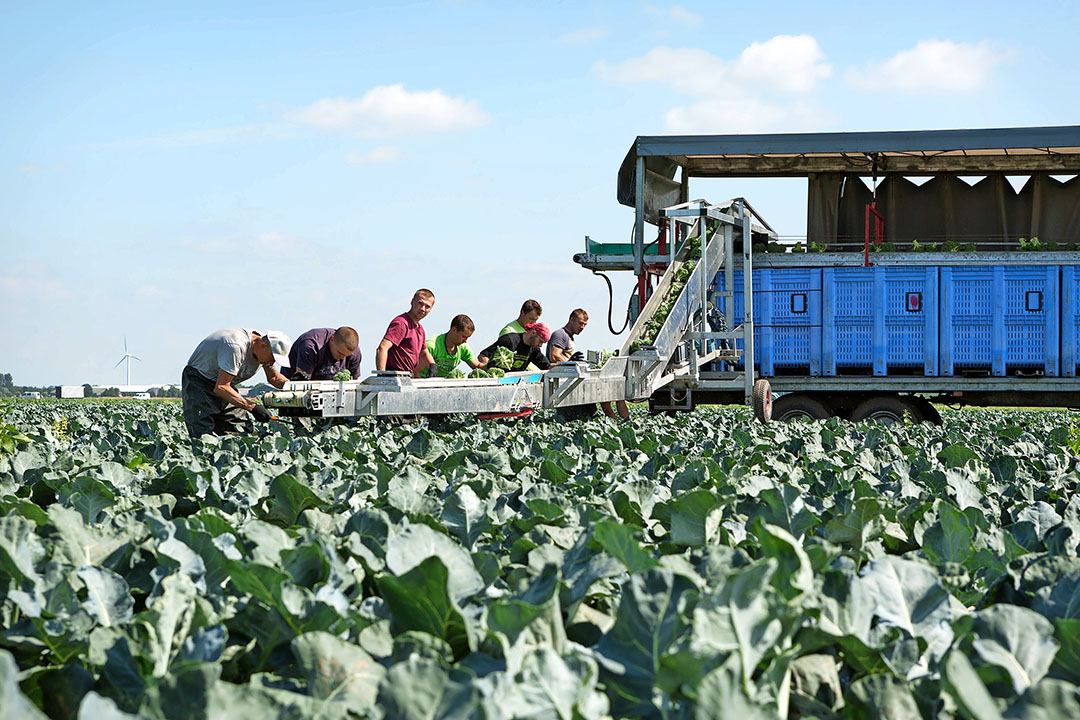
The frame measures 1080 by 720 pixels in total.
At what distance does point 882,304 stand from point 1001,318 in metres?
1.55

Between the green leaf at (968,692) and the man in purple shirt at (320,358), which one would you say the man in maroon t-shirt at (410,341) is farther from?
the green leaf at (968,692)

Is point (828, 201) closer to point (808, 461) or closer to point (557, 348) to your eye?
point (557, 348)

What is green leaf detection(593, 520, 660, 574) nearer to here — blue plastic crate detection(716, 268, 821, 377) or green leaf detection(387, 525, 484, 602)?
green leaf detection(387, 525, 484, 602)

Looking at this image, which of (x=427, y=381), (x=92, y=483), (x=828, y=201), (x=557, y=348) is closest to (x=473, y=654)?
(x=92, y=483)

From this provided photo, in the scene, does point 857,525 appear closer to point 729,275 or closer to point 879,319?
point 729,275

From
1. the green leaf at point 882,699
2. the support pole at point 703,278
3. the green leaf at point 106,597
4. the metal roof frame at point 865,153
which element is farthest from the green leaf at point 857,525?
the metal roof frame at point 865,153

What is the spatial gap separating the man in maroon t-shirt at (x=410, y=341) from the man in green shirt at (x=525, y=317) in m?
1.85

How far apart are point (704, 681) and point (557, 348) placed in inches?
410

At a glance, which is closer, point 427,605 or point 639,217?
point 427,605

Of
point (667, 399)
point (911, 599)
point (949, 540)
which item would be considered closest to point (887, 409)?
point (667, 399)

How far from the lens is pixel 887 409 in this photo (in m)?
13.5

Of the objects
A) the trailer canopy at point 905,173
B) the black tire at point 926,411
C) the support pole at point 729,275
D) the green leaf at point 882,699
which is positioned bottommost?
the black tire at point 926,411

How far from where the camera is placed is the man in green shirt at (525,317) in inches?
456

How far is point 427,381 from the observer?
8281mm
